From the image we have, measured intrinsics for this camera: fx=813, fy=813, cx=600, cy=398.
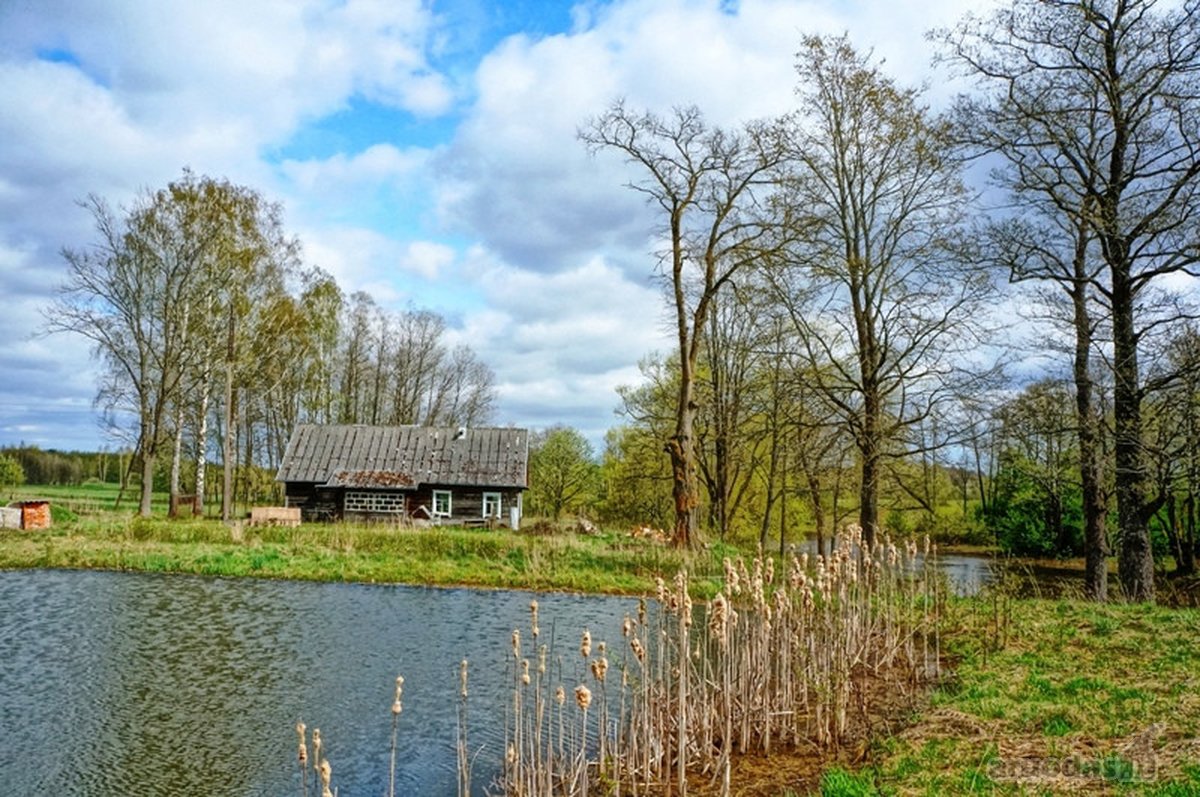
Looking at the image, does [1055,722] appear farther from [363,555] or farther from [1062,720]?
[363,555]

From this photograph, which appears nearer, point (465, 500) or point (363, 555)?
point (363, 555)

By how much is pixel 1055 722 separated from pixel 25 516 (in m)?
25.6

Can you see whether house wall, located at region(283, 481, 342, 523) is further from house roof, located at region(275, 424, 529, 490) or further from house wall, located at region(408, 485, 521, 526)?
house wall, located at region(408, 485, 521, 526)

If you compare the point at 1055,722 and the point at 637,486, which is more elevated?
the point at 637,486

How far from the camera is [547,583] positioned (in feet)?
58.7

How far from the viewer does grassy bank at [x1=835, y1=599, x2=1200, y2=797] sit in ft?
14.5

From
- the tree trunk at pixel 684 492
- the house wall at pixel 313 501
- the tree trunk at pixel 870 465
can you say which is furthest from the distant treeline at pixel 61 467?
the tree trunk at pixel 870 465

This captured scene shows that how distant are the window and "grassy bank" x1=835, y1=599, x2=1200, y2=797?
26912 mm

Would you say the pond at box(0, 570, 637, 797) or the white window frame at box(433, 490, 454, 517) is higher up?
the white window frame at box(433, 490, 454, 517)

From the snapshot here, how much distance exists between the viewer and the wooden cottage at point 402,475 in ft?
110

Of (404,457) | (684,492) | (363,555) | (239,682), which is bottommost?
(239,682)

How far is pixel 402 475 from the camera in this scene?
1329 inches

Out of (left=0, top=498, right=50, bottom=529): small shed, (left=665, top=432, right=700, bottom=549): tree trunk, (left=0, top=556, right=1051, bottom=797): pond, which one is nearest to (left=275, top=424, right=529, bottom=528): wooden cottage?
(left=0, top=498, right=50, bottom=529): small shed

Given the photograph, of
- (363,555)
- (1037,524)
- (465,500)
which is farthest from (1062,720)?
(1037,524)
